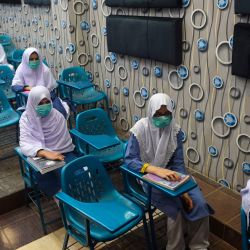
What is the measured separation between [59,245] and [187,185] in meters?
1.08

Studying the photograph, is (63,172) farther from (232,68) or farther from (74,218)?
(232,68)

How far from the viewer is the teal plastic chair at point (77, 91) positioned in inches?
156

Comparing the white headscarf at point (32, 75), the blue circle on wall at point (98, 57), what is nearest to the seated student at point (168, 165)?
the blue circle on wall at point (98, 57)

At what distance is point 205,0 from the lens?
2.60m

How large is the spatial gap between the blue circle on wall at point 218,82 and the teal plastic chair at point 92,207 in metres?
1.18

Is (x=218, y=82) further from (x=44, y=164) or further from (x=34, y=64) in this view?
(x=34, y=64)

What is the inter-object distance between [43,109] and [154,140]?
93 centimetres

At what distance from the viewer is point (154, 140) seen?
2320 mm

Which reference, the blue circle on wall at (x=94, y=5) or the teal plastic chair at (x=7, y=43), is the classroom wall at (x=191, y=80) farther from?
the teal plastic chair at (x=7, y=43)

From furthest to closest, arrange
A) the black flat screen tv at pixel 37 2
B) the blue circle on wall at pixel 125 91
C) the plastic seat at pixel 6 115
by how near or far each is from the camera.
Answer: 1. the black flat screen tv at pixel 37 2
2. the blue circle on wall at pixel 125 91
3. the plastic seat at pixel 6 115

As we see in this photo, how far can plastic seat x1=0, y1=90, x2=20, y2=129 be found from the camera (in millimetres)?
3396

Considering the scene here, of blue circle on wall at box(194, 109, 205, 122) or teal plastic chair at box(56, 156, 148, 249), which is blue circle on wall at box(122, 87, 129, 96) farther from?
teal plastic chair at box(56, 156, 148, 249)

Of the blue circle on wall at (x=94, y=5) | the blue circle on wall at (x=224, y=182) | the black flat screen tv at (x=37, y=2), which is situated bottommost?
the blue circle on wall at (x=224, y=182)

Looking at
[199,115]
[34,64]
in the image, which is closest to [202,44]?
[199,115]
